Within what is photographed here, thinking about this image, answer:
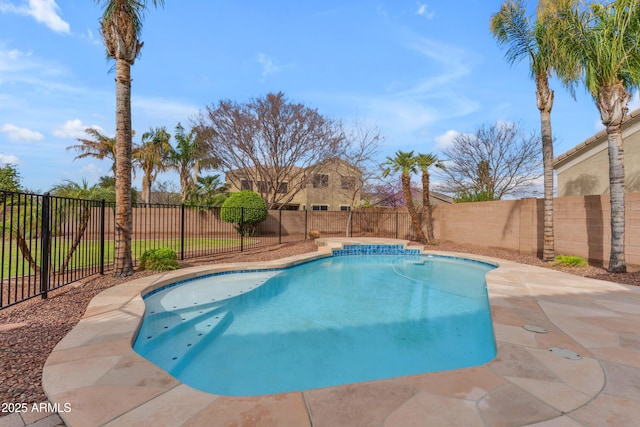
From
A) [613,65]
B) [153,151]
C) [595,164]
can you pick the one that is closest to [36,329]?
[613,65]

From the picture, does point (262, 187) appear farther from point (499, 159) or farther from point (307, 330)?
point (499, 159)

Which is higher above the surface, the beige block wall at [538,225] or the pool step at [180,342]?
the beige block wall at [538,225]

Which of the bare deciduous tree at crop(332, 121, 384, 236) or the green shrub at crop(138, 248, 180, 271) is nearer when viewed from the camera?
the green shrub at crop(138, 248, 180, 271)

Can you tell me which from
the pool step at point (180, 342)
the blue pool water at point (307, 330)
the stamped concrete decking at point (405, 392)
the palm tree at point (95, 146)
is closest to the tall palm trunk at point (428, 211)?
the blue pool water at point (307, 330)

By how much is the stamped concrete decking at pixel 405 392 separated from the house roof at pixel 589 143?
32.7 feet

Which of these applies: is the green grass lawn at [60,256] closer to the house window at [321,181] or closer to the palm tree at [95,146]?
the house window at [321,181]

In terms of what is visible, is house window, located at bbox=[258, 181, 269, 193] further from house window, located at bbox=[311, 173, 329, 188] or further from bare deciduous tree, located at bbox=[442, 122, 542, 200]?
bare deciduous tree, located at bbox=[442, 122, 542, 200]

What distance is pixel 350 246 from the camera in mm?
12703

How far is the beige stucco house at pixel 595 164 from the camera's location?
977 cm

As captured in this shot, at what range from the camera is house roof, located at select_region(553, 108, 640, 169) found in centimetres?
975

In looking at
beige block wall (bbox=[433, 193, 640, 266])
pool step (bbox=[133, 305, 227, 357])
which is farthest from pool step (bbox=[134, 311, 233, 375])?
beige block wall (bbox=[433, 193, 640, 266])

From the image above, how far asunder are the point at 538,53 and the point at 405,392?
10370 mm

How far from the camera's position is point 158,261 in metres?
7.26

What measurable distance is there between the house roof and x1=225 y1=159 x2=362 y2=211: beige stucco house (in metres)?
9.54
